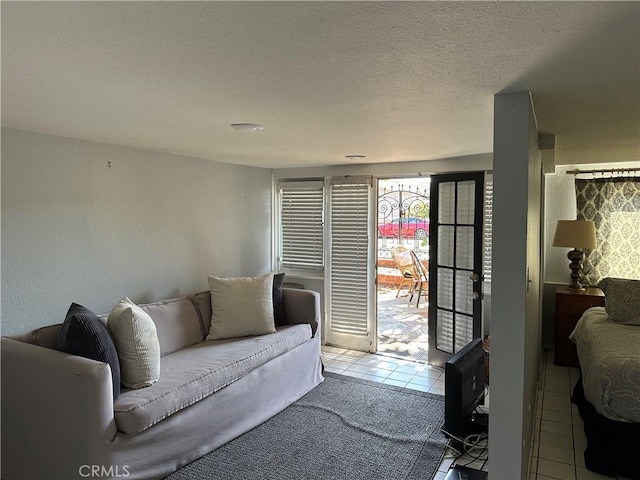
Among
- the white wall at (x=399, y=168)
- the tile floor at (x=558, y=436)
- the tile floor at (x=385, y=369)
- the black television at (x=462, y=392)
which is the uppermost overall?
the white wall at (x=399, y=168)

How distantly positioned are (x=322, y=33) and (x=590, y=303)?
425 centimetres

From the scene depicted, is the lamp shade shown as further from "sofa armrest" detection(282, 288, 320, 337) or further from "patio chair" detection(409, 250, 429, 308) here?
"patio chair" detection(409, 250, 429, 308)

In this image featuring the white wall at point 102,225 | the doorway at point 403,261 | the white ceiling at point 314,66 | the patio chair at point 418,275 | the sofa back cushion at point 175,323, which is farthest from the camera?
the patio chair at point 418,275

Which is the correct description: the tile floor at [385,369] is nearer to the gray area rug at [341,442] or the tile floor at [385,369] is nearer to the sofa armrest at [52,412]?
the gray area rug at [341,442]

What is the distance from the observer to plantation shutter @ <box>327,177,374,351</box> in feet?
Answer: 16.2

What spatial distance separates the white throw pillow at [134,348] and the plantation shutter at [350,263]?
2.68m

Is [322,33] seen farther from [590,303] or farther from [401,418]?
[590,303]

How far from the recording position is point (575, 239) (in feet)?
14.4

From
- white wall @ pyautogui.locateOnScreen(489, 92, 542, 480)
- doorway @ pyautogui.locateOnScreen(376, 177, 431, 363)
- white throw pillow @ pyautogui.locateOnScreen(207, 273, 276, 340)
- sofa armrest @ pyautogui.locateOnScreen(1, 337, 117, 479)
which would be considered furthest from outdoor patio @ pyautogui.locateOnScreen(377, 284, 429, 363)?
sofa armrest @ pyautogui.locateOnScreen(1, 337, 117, 479)

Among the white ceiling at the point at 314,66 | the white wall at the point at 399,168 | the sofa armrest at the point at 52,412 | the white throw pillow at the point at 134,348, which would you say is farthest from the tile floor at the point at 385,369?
the sofa armrest at the point at 52,412

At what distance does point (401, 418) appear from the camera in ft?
10.9

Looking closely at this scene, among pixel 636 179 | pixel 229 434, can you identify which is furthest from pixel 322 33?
pixel 636 179

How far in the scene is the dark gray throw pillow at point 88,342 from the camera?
7.77ft

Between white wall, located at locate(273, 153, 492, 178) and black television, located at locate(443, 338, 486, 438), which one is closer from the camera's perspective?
black television, located at locate(443, 338, 486, 438)
